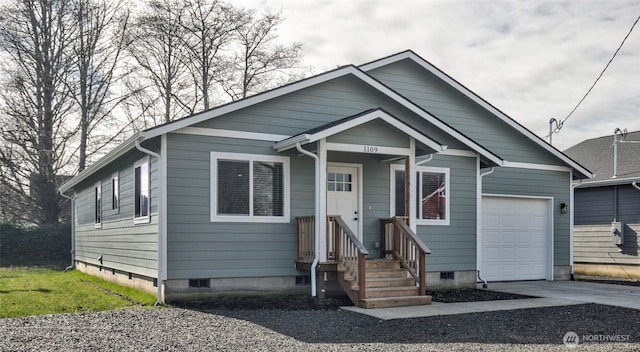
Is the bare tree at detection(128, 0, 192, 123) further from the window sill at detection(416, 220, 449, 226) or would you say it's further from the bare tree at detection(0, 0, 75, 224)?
the window sill at detection(416, 220, 449, 226)

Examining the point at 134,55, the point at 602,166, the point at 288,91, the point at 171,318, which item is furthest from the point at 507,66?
the point at 134,55

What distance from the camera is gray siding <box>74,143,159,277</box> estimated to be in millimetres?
10594

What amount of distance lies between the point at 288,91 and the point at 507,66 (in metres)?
6.81

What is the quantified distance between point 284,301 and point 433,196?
13.9 ft

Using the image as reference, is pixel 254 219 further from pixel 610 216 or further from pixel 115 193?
pixel 610 216

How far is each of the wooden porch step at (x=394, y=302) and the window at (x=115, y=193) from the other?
21.7ft

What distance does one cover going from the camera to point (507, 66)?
15250 mm

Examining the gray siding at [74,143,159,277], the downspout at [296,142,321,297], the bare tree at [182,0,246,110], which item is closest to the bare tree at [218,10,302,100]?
the bare tree at [182,0,246,110]

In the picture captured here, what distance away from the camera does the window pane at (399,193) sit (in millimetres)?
12258

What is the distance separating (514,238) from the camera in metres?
14.5

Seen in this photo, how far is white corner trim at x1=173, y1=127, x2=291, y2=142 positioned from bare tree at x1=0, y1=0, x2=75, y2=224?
1512 cm

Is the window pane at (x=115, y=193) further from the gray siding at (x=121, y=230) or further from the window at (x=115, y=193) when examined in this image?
the gray siding at (x=121, y=230)

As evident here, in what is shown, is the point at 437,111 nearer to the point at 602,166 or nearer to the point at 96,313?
the point at 602,166

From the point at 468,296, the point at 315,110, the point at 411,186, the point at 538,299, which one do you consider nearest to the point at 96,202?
the point at 315,110
